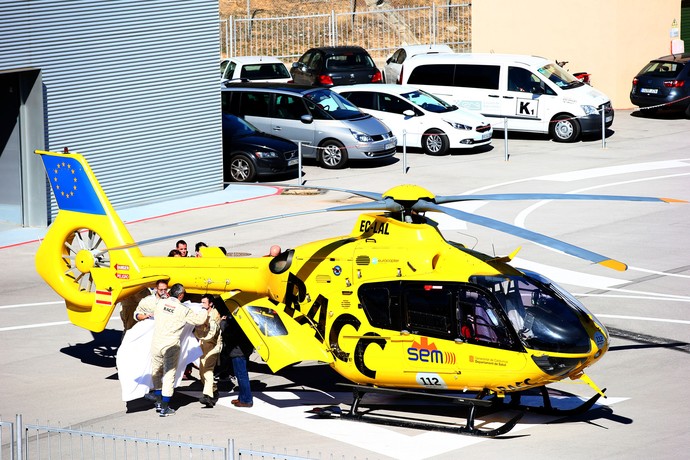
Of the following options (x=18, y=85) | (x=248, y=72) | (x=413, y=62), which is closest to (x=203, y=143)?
(x=18, y=85)

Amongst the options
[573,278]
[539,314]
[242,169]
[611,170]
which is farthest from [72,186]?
[611,170]

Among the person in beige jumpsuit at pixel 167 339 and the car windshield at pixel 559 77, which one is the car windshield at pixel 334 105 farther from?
the person in beige jumpsuit at pixel 167 339

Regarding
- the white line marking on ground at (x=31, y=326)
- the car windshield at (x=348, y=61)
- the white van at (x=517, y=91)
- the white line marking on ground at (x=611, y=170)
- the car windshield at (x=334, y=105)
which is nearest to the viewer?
the white line marking on ground at (x=31, y=326)

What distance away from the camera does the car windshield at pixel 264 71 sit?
3625 centimetres

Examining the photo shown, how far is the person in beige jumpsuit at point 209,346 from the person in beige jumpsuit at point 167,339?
0.80ft

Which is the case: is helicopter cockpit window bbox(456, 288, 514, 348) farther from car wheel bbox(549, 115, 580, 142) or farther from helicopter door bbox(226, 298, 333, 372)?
car wheel bbox(549, 115, 580, 142)

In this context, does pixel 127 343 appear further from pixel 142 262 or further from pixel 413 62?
pixel 413 62

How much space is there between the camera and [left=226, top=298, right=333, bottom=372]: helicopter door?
40.7 feet

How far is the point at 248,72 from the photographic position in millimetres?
36312

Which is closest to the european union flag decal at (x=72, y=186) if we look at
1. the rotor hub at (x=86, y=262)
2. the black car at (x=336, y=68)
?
the rotor hub at (x=86, y=262)

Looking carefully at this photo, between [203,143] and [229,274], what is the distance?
488 inches

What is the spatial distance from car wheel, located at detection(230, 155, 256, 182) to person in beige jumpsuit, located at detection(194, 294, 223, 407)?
42.1 feet

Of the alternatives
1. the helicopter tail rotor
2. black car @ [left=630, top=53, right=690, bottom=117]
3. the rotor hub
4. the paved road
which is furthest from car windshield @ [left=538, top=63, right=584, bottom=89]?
the rotor hub

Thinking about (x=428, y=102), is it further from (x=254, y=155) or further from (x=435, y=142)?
(x=254, y=155)
